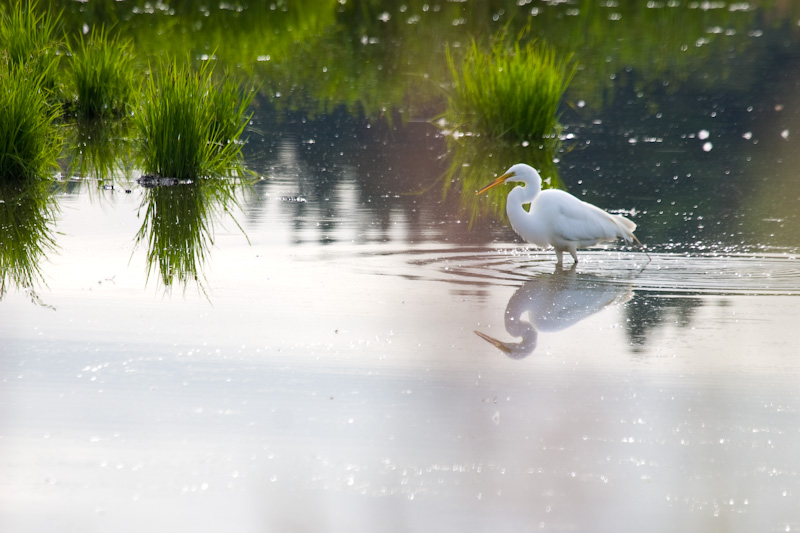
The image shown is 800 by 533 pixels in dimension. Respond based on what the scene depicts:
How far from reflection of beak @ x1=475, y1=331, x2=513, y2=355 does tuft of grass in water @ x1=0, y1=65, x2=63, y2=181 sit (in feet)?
16.4

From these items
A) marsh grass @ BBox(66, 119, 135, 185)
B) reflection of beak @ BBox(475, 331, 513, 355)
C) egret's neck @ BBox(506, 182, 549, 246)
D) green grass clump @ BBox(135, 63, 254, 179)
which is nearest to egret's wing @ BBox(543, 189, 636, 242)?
egret's neck @ BBox(506, 182, 549, 246)

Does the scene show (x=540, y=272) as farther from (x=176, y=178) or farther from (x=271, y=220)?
(x=176, y=178)

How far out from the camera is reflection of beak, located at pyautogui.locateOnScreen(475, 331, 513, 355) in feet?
17.0

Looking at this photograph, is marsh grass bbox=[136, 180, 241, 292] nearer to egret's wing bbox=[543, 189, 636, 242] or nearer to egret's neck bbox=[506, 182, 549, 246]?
egret's neck bbox=[506, 182, 549, 246]

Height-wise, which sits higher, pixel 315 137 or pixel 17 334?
pixel 315 137

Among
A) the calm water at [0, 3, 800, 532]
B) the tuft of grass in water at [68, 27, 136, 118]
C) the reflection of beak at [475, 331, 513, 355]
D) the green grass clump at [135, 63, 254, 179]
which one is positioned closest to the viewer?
the calm water at [0, 3, 800, 532]

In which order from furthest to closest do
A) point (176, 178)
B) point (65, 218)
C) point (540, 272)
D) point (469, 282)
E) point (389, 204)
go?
point (176, 178) → point (389, 204) → point (65, 218) → point (540, 272) → point (469, 282)

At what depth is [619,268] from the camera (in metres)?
7.07

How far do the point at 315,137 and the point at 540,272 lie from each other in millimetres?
6182

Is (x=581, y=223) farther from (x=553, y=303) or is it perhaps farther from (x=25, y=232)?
(x=25, y=232)

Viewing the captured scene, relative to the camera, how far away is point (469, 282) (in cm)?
655

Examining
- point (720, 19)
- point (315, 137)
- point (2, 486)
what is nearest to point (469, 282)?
point (2, 486)

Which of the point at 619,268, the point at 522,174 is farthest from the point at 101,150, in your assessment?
the point at 619,268

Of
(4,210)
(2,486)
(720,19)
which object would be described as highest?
(720,19)
